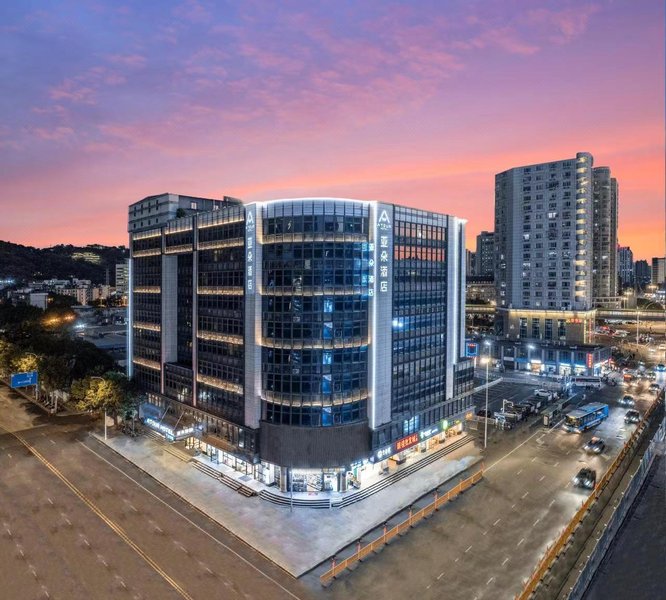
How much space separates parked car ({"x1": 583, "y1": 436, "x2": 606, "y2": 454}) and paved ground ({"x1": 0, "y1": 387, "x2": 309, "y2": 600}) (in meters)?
48.8

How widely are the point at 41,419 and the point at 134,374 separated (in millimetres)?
17128

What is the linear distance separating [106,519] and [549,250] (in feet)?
398

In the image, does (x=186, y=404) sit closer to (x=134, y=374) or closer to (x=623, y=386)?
(x=134, y=374)

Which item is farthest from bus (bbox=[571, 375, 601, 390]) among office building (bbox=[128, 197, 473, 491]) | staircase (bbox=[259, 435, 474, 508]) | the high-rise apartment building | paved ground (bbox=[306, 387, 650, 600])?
the high-rise apartment building

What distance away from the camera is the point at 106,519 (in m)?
46.3

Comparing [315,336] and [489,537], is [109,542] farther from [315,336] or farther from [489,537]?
[489,537]

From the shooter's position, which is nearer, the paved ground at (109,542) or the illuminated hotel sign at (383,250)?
the paved ground at (109,542)

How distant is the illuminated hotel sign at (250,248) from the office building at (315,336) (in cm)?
13

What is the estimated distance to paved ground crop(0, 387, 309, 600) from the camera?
36438mm

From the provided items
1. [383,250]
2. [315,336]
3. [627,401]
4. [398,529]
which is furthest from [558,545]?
[627,401]

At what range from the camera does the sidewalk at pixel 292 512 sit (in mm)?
41750

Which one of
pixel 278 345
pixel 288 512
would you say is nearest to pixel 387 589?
pixel 288 512

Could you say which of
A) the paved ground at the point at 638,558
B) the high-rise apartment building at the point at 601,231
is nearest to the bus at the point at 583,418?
the paved ground at the point at 638,558

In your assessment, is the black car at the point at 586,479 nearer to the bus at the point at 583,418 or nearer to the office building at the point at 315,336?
the office building at the point at 315,336
